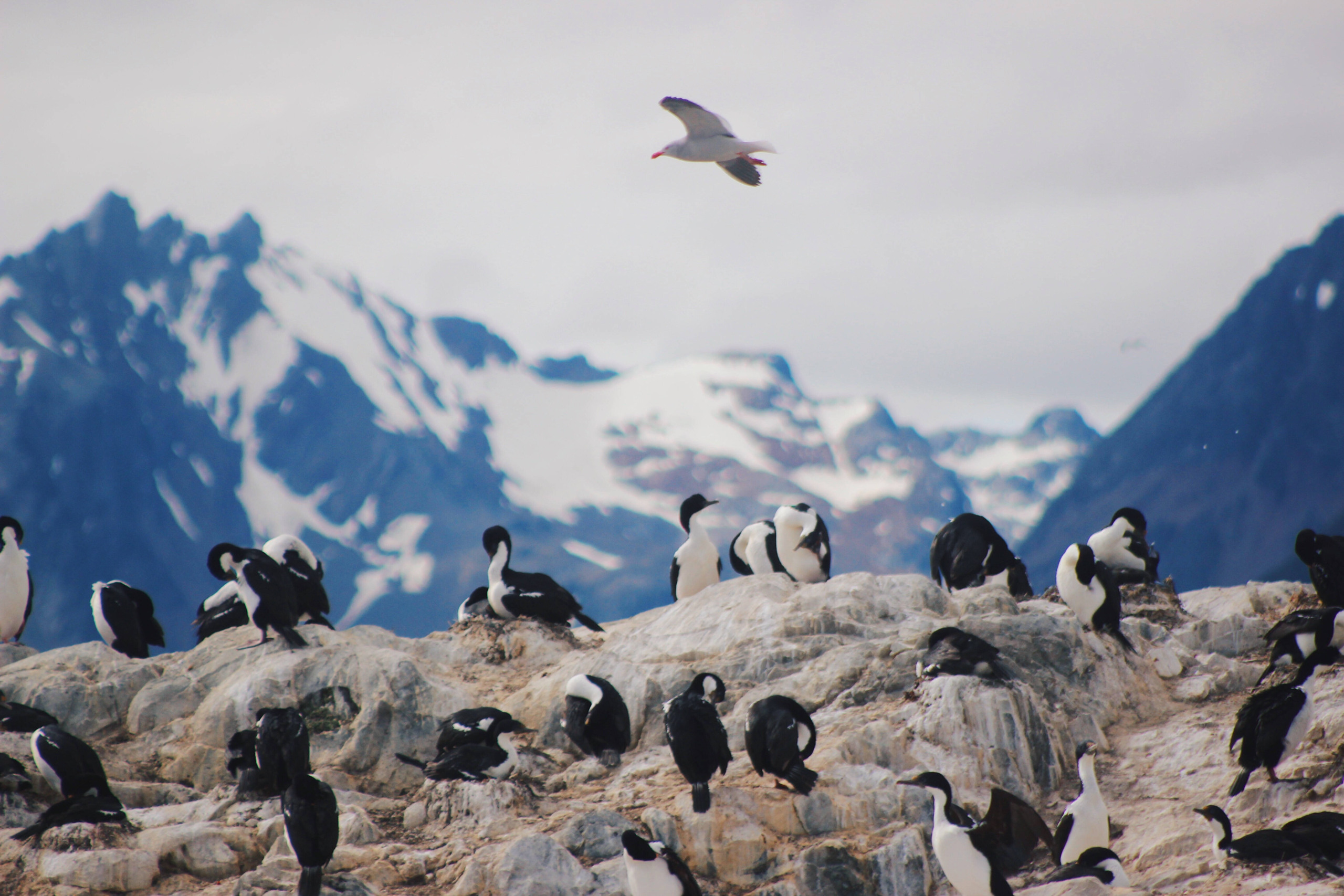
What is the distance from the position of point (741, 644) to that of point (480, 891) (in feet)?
14.7

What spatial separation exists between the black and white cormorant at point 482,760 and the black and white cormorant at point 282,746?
1025 mm

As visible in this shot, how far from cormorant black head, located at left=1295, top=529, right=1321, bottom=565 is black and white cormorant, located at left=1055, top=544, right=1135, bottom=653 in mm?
2396

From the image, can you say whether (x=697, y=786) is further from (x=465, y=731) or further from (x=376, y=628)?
(x=376, y=628)

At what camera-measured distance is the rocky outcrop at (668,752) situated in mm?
9570

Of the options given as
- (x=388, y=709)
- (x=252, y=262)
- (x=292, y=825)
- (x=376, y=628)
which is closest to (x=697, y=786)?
(x=292, y=825)

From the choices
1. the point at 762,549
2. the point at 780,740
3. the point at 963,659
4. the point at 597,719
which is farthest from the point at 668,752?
the point at 762,549

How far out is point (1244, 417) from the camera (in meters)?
106

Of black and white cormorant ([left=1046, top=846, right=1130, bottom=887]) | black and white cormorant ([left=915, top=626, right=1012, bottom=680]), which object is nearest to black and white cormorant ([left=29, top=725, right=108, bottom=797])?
black and white cormorant ([left=915, top=626, right=1012, bottom=680])

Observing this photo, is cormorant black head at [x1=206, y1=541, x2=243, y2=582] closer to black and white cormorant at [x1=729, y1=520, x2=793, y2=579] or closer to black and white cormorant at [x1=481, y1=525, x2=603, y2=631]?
black and white cormorant at [x1=481, y1=525, x2=603, y2=631]

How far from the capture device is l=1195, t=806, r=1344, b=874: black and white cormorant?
332 inches

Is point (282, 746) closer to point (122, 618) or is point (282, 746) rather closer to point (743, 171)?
point (122, 618)

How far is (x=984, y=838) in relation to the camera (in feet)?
29.6

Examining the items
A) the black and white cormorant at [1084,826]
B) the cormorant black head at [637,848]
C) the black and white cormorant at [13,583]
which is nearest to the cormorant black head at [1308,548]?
the black and white cormorant at [1084,826]

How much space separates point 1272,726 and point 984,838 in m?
2.99
